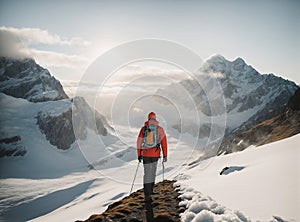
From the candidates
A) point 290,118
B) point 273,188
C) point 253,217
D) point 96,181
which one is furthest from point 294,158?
point 96,181

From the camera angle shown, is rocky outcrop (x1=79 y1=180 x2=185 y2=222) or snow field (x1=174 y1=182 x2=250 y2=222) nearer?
snow field (x1=174 y1=182 x2=250 y2=222)

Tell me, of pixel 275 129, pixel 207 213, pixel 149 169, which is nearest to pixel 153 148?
pixel 149 169

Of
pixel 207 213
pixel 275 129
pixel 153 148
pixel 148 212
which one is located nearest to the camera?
pixel 207 213

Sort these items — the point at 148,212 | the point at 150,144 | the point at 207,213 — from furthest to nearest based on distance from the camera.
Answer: the point at 150,144, the point at 148,212, the point at 207,213

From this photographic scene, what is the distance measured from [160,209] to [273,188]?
19.9ft

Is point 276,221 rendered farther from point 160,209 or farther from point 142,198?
point 142,198

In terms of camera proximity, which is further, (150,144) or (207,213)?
(150,144)

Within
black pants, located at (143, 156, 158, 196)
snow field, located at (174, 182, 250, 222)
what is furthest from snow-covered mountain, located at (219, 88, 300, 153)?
snow field, located at (174, 182, 250, 222)

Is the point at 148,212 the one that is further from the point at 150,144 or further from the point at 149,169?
the point at 150,144

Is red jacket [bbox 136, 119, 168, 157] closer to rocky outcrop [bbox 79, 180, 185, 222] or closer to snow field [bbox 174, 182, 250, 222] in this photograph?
rocky outcrop [bbox 79, 180, 185, 222]

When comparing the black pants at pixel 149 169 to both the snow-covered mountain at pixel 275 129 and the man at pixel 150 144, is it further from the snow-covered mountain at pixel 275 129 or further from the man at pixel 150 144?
the snow-covered mountain at pixel 275 129

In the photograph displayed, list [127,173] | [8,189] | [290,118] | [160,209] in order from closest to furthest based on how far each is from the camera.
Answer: [160,209], [290,118], [8,189], [127,173]

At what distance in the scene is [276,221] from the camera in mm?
9188

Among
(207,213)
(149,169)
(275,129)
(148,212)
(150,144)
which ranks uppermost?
(150,144)
